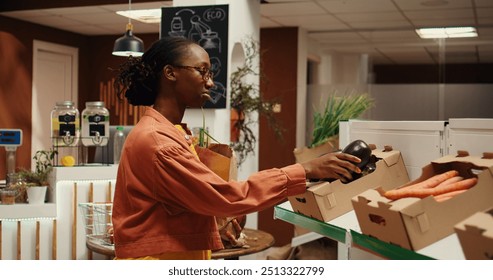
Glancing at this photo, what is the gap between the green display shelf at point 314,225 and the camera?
67.2 inches

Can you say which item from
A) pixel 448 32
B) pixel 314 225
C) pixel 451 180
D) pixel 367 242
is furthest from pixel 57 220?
pixel 448 32

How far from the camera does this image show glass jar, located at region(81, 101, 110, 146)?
4.37 meters

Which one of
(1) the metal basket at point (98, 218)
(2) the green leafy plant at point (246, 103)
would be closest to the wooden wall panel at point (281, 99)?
(2) the green leafy plant at point (246, 103)

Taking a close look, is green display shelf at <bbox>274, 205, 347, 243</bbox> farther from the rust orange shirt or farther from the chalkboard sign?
the chalkboard sign

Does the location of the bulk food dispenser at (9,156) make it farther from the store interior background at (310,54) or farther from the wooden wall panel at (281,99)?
the wooden wall panel at (281,99)

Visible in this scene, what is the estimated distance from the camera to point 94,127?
439 centimetres

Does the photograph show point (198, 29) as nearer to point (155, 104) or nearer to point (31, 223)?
point (31, 223)

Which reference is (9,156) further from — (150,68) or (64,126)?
(150,68)

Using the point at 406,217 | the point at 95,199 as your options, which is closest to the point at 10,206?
the point at 95,199

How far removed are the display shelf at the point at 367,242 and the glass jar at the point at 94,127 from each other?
2.56m

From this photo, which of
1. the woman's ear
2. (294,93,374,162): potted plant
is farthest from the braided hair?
(294,93,374,162): potted plant

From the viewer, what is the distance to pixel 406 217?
4.52ft
